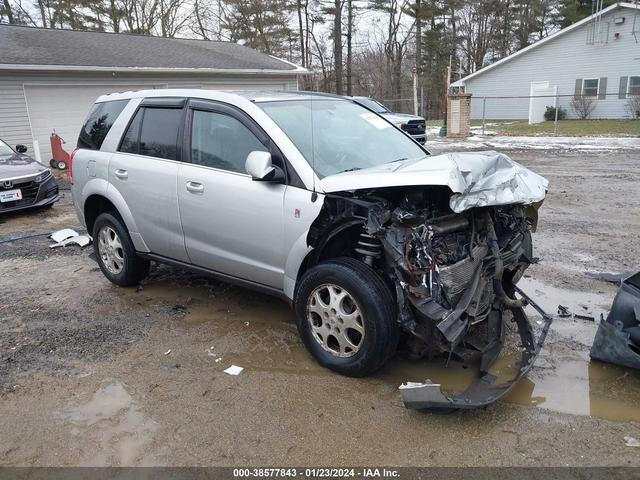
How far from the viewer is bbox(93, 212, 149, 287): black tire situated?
5.02 metres

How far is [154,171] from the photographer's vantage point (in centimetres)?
455

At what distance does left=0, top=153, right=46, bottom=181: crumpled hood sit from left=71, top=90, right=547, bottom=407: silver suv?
4923 millimetres

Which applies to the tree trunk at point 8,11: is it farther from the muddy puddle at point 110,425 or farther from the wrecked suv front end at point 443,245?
the wrecked suv front end at point 443,245

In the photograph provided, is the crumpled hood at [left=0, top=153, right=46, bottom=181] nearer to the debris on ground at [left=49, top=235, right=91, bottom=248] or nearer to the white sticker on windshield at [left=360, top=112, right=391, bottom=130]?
the debris on ground at [left=49, top=235, right=91, bottom=248]

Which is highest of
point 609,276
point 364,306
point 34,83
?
point 34,83

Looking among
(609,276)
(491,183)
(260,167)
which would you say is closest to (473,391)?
(491,183)

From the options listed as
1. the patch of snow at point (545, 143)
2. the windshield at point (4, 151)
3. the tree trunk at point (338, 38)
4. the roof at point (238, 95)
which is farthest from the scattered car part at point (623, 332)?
the tree trunk at point (338, 38)

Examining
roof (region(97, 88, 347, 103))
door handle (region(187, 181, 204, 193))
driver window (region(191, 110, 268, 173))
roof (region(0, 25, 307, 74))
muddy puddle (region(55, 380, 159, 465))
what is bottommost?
muddy puddle (region(55, 380, 159, 465))

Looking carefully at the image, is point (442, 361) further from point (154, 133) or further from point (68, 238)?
point (68, 238)

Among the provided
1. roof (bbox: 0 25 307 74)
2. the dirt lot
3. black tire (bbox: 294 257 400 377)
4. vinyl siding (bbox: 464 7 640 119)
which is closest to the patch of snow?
roof (bbox: 0 25 307 74)

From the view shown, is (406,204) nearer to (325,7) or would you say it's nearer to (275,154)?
(275,154)

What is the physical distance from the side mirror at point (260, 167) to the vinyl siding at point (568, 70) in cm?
2711

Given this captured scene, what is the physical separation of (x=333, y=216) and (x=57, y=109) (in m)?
14.9

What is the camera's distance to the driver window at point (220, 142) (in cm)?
399
